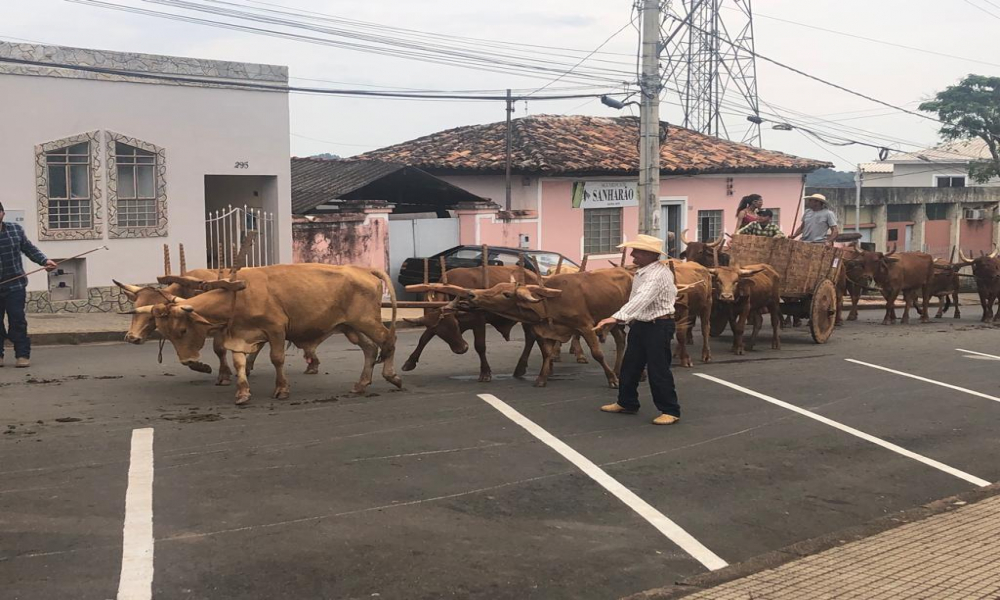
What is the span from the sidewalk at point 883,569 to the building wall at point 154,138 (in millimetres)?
14612

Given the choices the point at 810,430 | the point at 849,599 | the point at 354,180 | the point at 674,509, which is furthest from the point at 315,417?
the point at 354,180

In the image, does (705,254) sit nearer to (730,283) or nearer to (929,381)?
(730,283)

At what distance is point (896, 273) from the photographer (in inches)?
786

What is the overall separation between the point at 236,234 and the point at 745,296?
1030 cm

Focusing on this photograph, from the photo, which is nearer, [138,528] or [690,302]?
[138,528]

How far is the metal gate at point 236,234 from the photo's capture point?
2002 cm

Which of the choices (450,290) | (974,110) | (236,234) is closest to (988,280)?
(450,290)

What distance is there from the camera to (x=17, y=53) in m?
16.9

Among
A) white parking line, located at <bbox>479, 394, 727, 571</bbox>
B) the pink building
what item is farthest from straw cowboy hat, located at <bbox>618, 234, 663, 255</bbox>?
the pink building

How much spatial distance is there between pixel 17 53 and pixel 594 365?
10662 millimetres

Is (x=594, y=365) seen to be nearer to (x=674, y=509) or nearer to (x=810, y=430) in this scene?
(x=810, y=430)

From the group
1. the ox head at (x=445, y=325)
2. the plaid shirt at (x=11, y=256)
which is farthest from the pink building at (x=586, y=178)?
the plaid shirt at (x=11, y=256)

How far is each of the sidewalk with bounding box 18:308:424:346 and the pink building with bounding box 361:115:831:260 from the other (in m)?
9.12

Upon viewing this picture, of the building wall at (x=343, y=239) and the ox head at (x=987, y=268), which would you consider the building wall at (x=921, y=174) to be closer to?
the ox head at (x=987, y=268)
